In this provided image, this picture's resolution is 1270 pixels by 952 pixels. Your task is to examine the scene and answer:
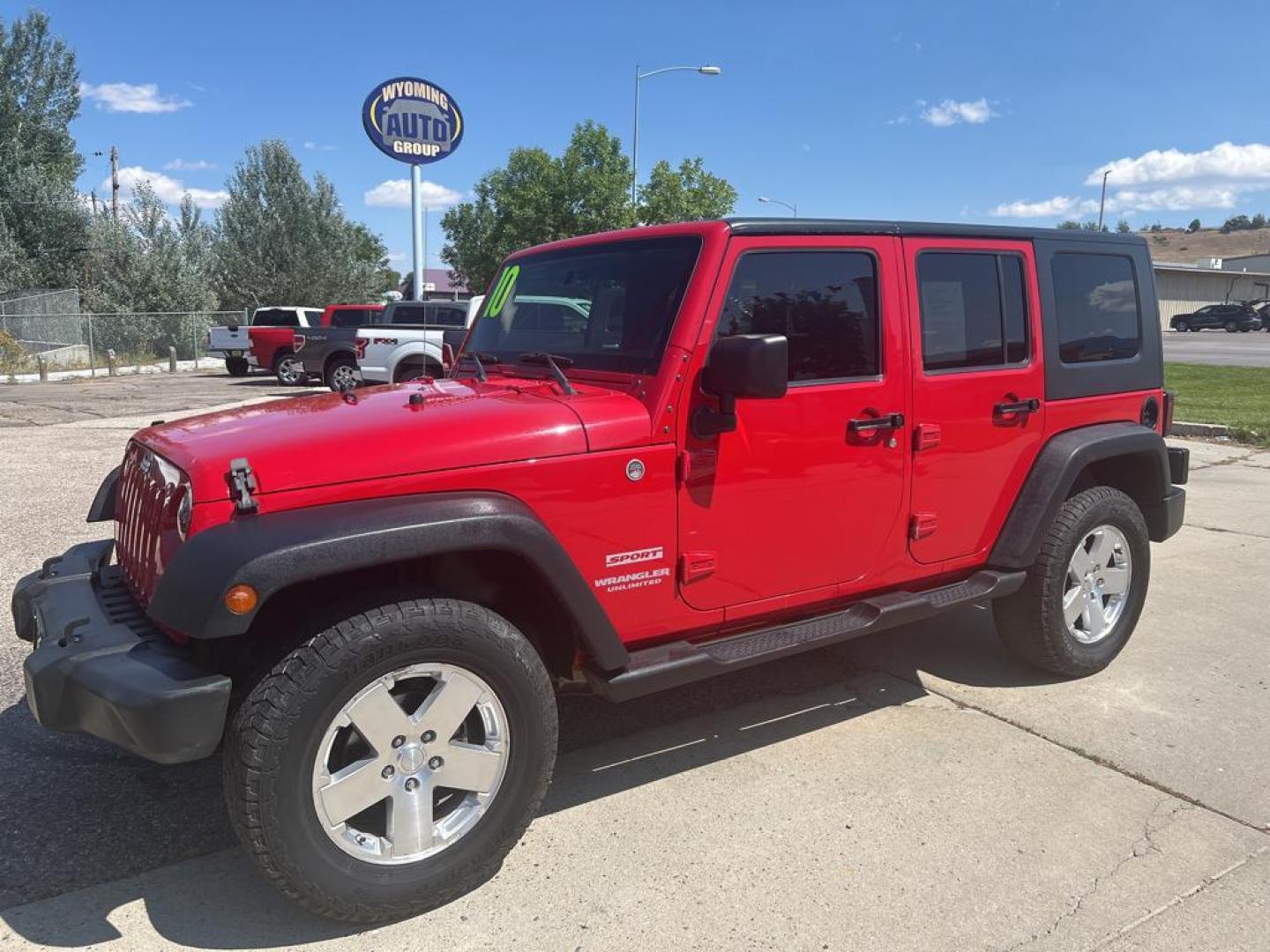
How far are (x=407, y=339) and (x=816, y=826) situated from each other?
12388 millimetres

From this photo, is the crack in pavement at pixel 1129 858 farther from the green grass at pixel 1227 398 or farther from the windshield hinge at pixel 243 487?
the green grass at pixel 1227 398

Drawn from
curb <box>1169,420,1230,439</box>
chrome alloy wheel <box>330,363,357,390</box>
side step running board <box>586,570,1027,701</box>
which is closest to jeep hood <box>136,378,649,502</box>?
side step running board <box>586,570,1027,701</box>

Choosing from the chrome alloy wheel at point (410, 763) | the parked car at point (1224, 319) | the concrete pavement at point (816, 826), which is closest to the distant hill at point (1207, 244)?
the parked car at point (1224, 319)

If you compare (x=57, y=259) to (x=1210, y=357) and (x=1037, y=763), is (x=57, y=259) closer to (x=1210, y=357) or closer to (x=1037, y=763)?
(x=1037, y=763)

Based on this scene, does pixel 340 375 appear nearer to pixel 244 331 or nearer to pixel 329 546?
pixel 244 331

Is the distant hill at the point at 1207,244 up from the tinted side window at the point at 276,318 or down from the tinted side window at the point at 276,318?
up

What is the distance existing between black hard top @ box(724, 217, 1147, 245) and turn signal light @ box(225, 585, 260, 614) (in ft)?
6.10

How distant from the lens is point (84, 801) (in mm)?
3113

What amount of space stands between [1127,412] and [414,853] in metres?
3.60

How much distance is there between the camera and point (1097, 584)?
4.24 metres

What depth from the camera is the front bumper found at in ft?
7.29

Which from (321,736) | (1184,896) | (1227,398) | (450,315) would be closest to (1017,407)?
(1184,896)

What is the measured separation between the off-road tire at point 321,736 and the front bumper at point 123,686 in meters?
0.11

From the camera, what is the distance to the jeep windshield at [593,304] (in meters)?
3.09
